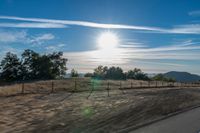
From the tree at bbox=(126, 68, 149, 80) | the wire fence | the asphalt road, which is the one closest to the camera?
the asphalt road

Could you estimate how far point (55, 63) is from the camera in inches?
3433

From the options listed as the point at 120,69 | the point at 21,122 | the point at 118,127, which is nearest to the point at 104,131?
the point at 118,127

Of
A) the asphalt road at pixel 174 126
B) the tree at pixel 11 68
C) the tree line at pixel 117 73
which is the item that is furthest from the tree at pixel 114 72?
the asphalt road at pixel 174 126

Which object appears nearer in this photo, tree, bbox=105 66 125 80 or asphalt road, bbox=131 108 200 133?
asphalt road, bbox=131 108 200 133

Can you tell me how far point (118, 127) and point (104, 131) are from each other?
3.50 feet

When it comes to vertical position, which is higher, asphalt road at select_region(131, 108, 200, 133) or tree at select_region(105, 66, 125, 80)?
tree at select_region(105, 66, 125, 80)

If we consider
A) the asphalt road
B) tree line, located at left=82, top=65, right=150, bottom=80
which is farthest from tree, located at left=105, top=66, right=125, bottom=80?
the asphalt road

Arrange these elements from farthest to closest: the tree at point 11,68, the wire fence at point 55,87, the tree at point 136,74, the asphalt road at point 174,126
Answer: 1. the tree at point 136,74
2. the tree at point 11,68
3. the wire fence at point 55,87
4. the asphalt road at point 174,126

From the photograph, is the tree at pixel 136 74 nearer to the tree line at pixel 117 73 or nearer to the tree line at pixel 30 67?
the tree line at pixel 117 73

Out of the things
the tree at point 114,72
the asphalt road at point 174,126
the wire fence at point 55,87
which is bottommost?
the asphalt road at point 174,126

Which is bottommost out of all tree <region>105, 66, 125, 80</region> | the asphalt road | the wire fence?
the asphalt road

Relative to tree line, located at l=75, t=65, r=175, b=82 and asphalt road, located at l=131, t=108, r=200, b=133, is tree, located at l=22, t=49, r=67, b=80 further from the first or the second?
asphalt road, located at l=131, t=108, r=200, b=133

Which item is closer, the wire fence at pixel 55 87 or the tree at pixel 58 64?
the wire fence at pixel 55 87

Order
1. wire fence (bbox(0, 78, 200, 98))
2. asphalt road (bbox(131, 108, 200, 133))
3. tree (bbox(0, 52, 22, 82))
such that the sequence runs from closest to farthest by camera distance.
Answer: asphalt road (bbox(131, 108, 200, 133)) < wire fence (bbox(0, 78, 200, 98)) < tree (bbox(0, 52, 22, 82))
